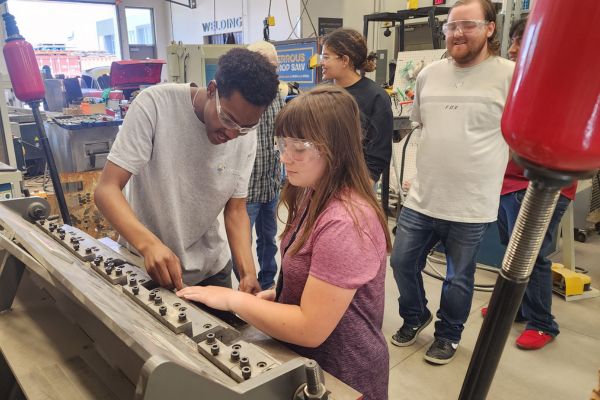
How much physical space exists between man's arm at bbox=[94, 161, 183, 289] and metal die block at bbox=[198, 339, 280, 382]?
0.28 meters

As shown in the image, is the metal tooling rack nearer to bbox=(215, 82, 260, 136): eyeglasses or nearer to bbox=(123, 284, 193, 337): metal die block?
bbox=(123, 284, 193, 337): metal die block

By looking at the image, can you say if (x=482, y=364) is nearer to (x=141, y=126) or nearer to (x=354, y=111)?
(x=354, y=111)

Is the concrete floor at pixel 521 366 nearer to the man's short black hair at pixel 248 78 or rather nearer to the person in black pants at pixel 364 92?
the person in black pants at pixel 364 92

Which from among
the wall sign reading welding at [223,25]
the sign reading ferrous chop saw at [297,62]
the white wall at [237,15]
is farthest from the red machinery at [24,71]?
the wall sign reading welding at [223,25]

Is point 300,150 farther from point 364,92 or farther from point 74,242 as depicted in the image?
point 364,92

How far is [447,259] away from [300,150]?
4.23 feet

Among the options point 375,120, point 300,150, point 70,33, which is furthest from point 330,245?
point 70,33

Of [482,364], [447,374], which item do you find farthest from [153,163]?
[447,374]

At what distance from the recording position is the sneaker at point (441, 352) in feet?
6.68

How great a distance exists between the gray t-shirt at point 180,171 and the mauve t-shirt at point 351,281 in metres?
0.38

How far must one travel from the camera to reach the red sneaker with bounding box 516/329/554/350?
6.99 feet

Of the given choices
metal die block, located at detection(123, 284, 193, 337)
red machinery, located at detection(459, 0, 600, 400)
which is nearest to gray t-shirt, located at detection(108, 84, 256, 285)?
metal die block, located at detection(123, 284, 193, 337)

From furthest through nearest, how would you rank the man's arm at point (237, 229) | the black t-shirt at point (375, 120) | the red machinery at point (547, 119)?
the black t-shirt at point (375, 120)
the man's arm at point (237, 229)
the red machinery at point (547, 119)

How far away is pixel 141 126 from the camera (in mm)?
1146
